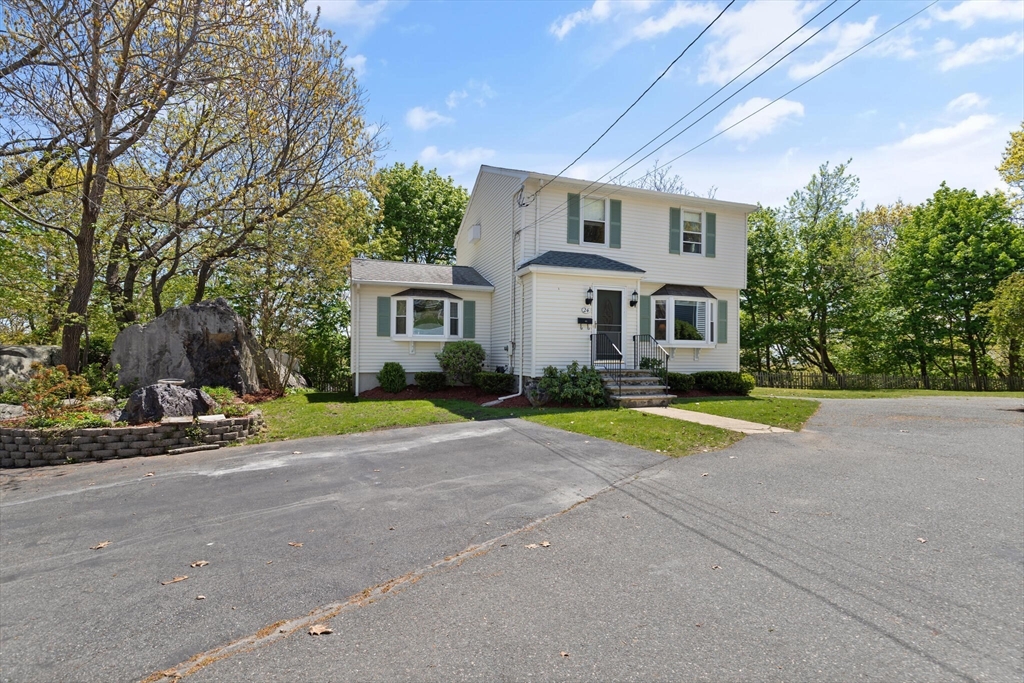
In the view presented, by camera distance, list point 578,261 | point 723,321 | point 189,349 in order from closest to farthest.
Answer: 1. point 189,349
2. point 578,261
3. point 723,321

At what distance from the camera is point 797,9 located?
6.53m

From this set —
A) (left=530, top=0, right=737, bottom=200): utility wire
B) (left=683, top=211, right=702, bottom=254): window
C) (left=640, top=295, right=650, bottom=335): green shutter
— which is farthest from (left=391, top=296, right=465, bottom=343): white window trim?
(left=683, top=211, right=702, bottom=254): window

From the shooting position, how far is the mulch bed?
1441 cm

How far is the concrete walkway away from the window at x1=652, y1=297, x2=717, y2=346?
14.4 feet

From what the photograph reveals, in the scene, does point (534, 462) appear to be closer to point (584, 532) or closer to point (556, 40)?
point (584, 532)

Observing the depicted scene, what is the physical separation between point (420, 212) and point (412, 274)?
12425 mm

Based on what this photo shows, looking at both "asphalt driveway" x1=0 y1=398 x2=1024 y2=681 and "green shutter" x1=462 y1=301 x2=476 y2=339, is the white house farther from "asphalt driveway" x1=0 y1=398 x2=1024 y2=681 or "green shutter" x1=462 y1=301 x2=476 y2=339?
"asphalt driveway" x1=0 y1=398 x2=1024 y2=681

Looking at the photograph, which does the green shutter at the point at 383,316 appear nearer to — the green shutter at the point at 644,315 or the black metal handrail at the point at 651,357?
the black metal handrail at the point at 651,357

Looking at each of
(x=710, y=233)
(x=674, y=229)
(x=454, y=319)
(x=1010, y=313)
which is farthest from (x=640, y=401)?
(x=1010, y=313)

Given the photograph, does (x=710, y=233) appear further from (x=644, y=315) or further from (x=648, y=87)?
(x=648, y=87)

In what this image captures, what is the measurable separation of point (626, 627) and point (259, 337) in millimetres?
19014

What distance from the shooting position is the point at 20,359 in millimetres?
12602

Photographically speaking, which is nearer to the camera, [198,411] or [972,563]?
[972,563]

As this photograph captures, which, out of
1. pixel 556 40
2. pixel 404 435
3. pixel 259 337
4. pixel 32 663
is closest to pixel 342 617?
pixel 32 663
